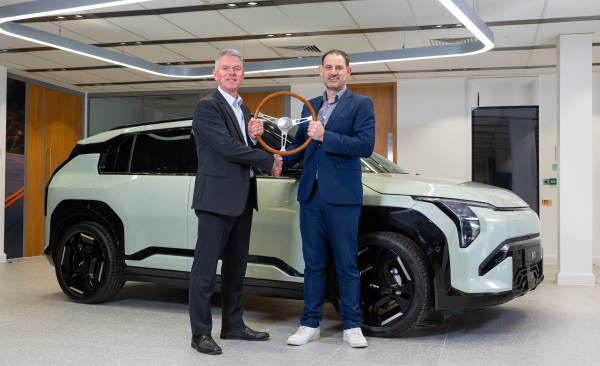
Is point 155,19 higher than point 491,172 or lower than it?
higher

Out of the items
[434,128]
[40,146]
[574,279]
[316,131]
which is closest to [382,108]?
[434,128]

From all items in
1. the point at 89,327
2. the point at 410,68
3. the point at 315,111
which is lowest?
the point at 89,327

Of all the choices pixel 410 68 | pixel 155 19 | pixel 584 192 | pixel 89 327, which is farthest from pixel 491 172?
pixel 89 327

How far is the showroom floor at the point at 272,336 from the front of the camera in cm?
336

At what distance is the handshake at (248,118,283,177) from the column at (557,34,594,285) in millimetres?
4637

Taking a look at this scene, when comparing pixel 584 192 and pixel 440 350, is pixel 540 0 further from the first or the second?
pixel 440 350

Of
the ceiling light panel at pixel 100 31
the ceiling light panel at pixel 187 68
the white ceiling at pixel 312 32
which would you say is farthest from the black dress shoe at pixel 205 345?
the ceiling light panel at pixel 100 31

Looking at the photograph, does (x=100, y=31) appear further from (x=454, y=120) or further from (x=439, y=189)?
(x=454, y=120)

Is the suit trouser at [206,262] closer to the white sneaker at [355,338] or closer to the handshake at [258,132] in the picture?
the handshake at [258,132]

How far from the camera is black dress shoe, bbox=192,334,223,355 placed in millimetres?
3449

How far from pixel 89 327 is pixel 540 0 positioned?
194 inches

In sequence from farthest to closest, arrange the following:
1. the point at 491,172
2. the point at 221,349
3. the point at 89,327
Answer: the point at 491,172 < the point at 89,327 < the point at 221,349

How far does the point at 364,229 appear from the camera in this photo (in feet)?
12.8

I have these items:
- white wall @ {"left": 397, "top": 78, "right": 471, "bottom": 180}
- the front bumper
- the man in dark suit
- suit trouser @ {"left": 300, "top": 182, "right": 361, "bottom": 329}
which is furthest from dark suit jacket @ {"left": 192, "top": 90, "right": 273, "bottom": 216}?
white wall @ {"left": 397, "top": 78, "right": 471, "bottom": 180}
